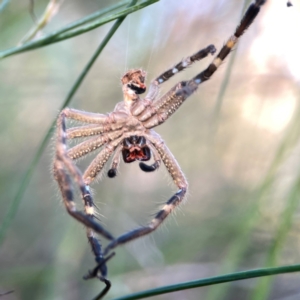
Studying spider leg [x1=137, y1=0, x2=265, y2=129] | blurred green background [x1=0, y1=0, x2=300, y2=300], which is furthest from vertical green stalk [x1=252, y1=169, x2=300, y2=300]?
spider leg [x1=137, y1=0, x2=265, y2=129]

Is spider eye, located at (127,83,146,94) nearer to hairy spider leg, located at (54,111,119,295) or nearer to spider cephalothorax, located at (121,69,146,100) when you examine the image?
spider cephalothorax, located at (121,69,146,100)

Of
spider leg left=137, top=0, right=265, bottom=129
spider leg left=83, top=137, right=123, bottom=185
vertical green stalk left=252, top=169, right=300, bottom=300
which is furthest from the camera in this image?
spider leg left=83, top=137, right=123, bottom=185

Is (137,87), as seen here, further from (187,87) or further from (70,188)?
(70,188)

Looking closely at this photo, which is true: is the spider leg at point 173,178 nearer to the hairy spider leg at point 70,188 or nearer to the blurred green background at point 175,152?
the hairy spider leg at point 70,188

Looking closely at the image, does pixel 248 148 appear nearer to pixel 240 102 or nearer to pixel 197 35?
pixel 240 102

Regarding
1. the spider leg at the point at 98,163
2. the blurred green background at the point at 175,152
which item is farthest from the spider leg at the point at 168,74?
the blurred green background at the point at 175,152

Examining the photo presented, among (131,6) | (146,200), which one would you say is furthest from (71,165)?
(146,200)
